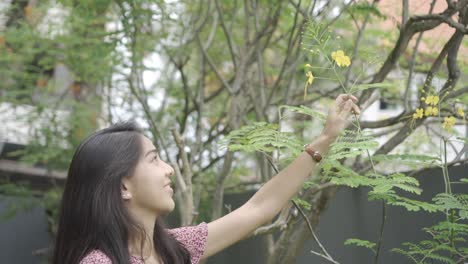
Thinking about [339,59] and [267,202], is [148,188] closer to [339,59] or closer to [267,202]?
[267,202]

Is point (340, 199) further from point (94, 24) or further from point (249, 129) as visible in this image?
point (94, 24)

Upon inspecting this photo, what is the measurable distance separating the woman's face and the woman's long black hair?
3 cm

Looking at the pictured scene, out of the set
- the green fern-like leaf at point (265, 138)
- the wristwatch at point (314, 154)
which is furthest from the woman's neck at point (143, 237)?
the green fern-like leaf at point (265, 138)

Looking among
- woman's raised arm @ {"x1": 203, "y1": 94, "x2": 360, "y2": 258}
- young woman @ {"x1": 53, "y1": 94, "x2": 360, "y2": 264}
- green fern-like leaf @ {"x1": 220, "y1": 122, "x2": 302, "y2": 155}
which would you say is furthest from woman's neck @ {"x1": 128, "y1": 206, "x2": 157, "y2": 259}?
green fern-like leaf @ {"x1": 220, "y1": 122, "x2": 302, "y2": 155}

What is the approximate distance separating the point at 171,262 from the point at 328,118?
2.24ft

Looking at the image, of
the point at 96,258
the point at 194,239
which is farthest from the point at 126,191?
the point at 194,239

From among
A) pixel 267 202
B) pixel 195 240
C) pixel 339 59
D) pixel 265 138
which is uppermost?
pixel 339 59

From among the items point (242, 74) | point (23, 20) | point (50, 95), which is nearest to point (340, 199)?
point (242, 74)

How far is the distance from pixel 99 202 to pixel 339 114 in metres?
0.82

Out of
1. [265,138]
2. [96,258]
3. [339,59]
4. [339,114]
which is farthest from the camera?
[265,138]

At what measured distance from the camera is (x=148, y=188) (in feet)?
8.49

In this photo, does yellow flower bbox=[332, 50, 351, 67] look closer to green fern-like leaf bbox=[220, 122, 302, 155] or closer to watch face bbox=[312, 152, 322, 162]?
watch face bbox=[312, 152, 322, 162]

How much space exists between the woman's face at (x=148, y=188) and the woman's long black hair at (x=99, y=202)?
3cm

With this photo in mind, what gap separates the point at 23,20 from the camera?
29.0ft
